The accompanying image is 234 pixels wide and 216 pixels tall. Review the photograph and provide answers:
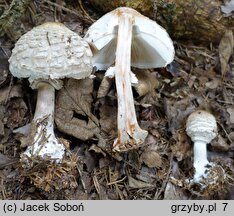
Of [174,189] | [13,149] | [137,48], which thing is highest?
[137,48]

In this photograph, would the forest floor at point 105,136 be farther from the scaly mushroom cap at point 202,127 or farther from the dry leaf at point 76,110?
the scaly mushroom cap at point 202,127

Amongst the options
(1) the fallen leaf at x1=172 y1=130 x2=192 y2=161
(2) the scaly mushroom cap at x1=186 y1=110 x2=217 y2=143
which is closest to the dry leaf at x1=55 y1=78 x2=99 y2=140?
(1) the fallen leaf at x1=172 y1=130 x2=192 y2=161

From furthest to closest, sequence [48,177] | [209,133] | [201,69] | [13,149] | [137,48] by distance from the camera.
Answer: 1. [201,69]
2. [137,48]
3. [209,133]
4. [13,149]
5. [48,177]

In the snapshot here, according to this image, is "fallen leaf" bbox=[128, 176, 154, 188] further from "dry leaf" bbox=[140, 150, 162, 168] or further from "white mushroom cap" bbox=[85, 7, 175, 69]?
"white mushroom cap" bbox=[85, 7, 175, 69]

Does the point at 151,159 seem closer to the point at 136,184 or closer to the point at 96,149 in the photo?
the point at 136,184

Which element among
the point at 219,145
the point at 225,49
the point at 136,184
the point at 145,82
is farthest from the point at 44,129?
the point at 225,49

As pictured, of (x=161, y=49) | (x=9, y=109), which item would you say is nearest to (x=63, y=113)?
(x=9, y=109)
